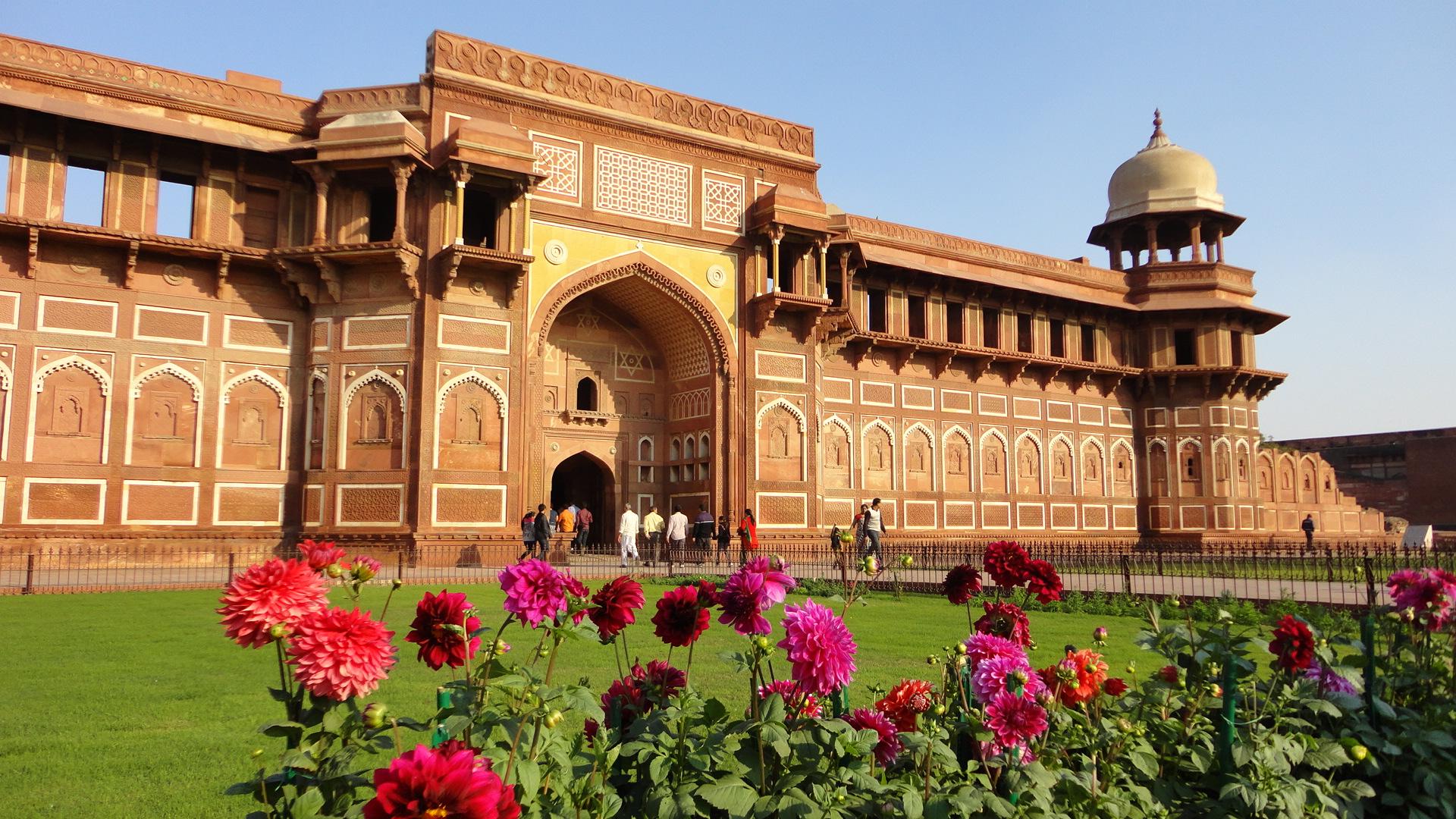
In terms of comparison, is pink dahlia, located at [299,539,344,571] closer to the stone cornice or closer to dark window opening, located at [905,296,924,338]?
the stone cornice

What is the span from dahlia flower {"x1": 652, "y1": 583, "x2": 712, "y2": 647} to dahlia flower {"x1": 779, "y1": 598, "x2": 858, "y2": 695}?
350 millimetres

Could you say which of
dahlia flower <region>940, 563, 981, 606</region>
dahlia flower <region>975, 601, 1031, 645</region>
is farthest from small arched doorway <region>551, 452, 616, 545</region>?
dahlia flower <region>975, 601, 1031, 645</region>

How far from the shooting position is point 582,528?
1875 centimetres

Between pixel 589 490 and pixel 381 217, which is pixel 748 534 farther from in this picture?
pixel 381 217

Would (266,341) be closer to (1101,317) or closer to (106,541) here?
(106,541)

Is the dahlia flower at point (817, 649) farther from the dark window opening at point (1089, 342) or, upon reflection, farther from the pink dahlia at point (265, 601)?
the dark window opening at point (1089, 342)

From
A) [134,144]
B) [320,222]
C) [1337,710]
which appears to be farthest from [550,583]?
[134,144]

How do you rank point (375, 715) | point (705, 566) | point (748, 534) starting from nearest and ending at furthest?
point (375, 715) → point (705, 566) → point (748, 534)

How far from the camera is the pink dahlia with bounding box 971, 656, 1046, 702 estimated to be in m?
2.27

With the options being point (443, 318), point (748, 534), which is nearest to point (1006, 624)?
point (748, 534)

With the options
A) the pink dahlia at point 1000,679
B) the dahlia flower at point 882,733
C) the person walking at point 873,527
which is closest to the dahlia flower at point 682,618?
the dahlia flower at point 882,733

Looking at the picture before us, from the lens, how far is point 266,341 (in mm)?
15867

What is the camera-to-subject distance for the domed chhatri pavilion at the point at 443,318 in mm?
14648

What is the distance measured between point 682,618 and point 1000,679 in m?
0.76
